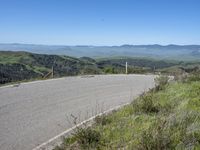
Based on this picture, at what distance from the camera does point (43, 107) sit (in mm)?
11250

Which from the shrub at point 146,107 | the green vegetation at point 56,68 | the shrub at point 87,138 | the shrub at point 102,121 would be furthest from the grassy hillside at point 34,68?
the shrub at point 87,138

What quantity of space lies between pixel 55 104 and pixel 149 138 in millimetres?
6797

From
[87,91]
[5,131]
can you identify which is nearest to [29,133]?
[5,131]

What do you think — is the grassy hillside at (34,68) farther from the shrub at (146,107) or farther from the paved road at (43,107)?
the shrub at (146,107)

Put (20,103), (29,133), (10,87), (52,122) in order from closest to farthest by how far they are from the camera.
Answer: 1. (29,133)
2. (52,122)
3. (20,103)
4. (10,87)

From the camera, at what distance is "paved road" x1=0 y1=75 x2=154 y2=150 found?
7852 millimetres

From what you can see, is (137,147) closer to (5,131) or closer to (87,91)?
(5,131)

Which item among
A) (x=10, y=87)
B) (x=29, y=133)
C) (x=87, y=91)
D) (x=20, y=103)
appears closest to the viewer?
(x=29, y=133)

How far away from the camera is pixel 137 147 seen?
547 centimetres

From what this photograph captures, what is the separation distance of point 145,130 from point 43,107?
5600mm

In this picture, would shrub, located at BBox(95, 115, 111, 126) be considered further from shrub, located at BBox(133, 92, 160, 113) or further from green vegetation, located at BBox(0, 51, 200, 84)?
green vegetation, located at BBox(0, 51, 200, 84)

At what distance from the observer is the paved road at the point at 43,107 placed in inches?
309

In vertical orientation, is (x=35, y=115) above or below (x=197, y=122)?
below

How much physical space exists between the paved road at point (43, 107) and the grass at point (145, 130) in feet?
3.77
